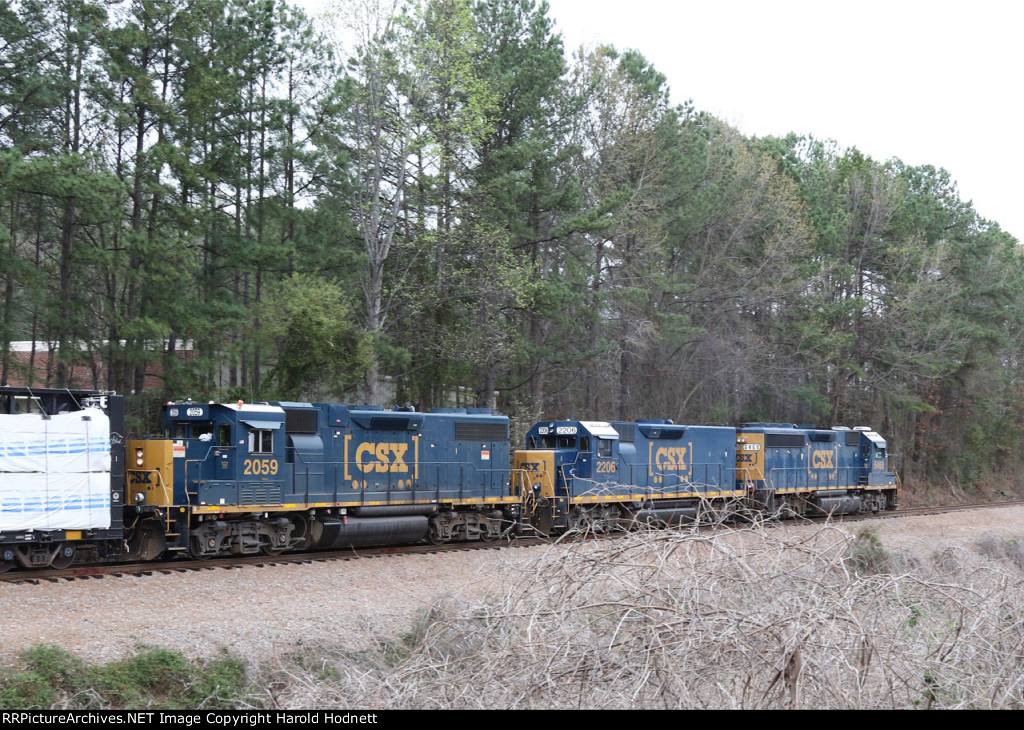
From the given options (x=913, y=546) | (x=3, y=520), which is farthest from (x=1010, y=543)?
(x=3, y=520)

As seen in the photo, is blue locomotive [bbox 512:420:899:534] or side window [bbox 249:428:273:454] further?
blue locomotive [bbox 512:420:899:534]

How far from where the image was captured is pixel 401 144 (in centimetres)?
2683

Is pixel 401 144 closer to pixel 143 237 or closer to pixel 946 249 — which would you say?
pixel 143 237

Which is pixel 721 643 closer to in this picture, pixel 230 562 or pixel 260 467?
pixel 230 562

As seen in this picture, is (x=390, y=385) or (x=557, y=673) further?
(x=390, y=385)

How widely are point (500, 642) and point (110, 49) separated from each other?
68.7 ft

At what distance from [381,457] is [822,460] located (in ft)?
56.4

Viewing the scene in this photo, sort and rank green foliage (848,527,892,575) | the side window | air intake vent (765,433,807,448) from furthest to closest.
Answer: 1. air intake vent (765,433,807,448)
2. the side window
3. green foliage (848,527,892,575)

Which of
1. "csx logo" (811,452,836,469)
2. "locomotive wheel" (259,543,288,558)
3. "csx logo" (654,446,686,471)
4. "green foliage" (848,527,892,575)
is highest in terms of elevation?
"csx logo" (654,446,686,471)

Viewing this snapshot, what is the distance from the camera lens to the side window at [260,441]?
693 inches

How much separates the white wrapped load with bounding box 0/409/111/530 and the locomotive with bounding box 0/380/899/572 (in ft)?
0.07

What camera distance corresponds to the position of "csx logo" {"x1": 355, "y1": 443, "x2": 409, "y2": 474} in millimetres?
19344

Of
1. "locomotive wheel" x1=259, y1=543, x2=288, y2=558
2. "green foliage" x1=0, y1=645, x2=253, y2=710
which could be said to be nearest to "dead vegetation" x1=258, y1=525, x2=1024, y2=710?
"green foliage" x1=0, y1=645, x2=253, y2=710

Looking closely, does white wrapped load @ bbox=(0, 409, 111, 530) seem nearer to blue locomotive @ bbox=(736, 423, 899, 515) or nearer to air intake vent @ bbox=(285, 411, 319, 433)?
air intake vent @ bbox=(285, 411, 319, 433)
